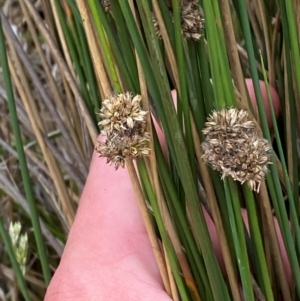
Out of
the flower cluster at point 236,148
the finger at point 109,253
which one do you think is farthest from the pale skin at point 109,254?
the flower cluster at point 236,148

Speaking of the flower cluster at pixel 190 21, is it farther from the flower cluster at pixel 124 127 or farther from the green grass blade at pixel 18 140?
the green grass blade at pixel 18 140

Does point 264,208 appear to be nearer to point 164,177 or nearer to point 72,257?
point 164,177

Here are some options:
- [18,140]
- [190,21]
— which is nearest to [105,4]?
[190,21]

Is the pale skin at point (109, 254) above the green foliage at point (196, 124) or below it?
below

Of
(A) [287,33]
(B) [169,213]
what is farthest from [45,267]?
(A) [287,33]

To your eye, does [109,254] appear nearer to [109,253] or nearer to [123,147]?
[109,253]

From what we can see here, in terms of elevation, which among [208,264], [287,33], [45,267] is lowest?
[45,267]

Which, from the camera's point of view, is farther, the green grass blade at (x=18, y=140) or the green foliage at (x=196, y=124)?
the green grass blade at (x=18, y=140)
